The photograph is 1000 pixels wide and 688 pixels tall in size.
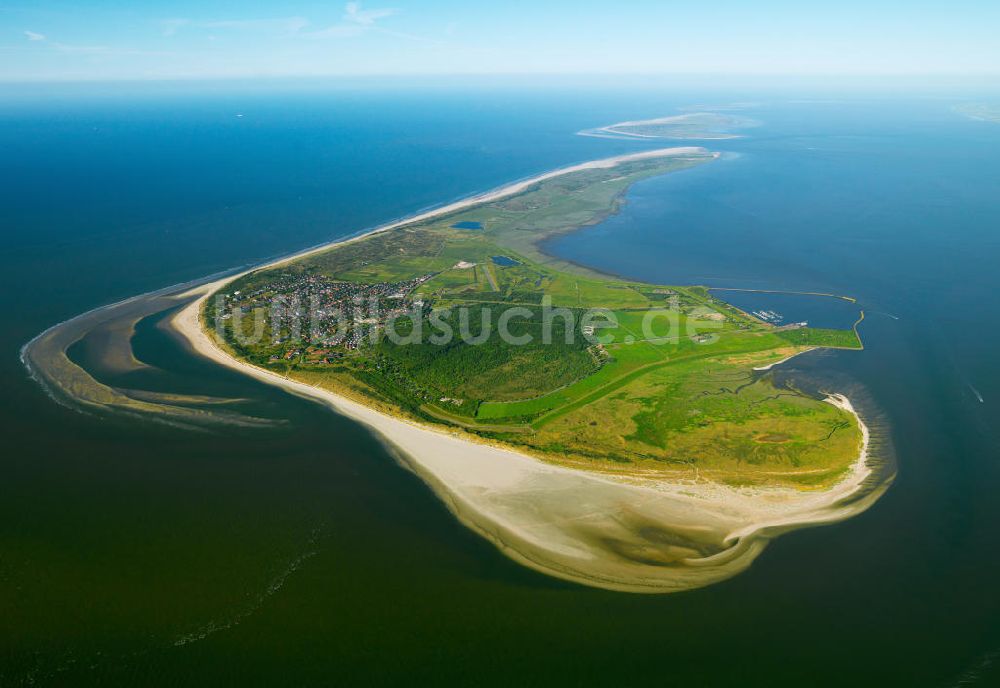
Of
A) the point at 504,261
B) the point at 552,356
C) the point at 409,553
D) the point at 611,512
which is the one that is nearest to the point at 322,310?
the point at 552,356

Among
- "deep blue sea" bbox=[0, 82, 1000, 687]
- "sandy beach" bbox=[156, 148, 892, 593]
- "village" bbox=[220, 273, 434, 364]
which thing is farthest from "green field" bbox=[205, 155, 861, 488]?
"deep blue sea" bbox=[0, 82, 1000, 687]

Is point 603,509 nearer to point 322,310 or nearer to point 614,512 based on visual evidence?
point 614,512

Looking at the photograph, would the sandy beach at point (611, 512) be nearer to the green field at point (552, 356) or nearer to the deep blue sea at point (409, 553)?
the deep blue sea at point (409, 553)

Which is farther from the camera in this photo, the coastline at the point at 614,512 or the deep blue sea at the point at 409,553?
the coastline at the point at 614,512

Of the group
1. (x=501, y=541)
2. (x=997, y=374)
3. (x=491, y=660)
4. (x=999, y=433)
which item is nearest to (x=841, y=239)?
(x=997, y=374)

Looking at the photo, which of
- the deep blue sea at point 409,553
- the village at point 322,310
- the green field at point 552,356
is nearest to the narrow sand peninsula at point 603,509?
the deep blue sea at point 409,553

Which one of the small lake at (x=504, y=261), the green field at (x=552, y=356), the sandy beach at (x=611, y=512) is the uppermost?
the small lake at (x=504, y=261)

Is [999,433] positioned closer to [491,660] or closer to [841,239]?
[491,660]

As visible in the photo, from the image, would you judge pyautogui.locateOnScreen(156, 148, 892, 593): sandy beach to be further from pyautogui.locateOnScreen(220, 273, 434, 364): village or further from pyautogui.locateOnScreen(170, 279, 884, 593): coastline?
pyautogui.locateOnScreen(220, 273, 434, 364): village

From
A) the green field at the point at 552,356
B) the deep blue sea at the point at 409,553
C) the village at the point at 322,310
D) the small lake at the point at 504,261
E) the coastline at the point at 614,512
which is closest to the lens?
the deep blue sea at the point at 409,553
